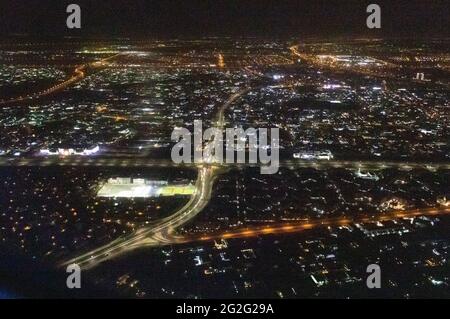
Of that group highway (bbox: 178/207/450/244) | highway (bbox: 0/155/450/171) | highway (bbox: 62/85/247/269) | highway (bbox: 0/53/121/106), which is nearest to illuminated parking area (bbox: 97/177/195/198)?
highway (bbox: 62/85/247/269)

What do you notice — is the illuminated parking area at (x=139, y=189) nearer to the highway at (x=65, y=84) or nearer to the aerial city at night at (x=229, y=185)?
the aerial city at night at (x=229, y=185)

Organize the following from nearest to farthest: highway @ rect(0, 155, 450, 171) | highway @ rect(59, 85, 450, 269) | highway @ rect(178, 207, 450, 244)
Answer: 1. highway @ rect(59, 85, 450, 269)
2. highway @ rect(178, 207, 450, 244)
3. highway @ rect(0, 155, 450, 171)

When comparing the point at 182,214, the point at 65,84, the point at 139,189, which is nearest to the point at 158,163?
the point at 139,189

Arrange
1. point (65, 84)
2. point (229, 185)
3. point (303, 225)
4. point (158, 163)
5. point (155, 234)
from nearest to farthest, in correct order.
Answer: point (155, 234) → point (303, 225) → point (229, 185) → point (158, 163) → point (65, 84)

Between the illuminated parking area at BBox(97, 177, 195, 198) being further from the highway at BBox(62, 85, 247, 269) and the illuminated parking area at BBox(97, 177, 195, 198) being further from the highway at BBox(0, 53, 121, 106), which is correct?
the highway at BBox(0, 53, 121, 106)

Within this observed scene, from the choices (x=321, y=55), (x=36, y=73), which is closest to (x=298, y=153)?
(x=36, y=73)

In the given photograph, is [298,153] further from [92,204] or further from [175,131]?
[92,204]

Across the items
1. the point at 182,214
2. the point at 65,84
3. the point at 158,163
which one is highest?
the point at 65,84

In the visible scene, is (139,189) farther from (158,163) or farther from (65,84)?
(65,84)
